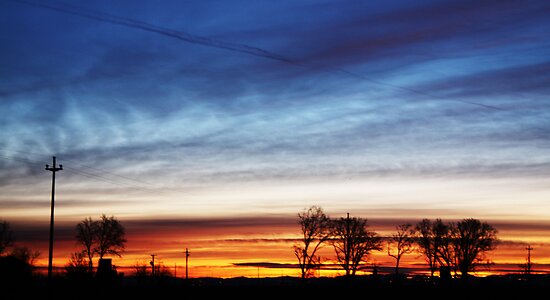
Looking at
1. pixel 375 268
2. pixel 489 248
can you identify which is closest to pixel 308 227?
pixel 375 268

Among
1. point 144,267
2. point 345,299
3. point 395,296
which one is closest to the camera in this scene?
point 345,299

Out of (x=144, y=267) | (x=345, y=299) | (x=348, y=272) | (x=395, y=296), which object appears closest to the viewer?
(x=345, y=299)

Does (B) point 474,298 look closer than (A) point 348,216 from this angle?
Yes

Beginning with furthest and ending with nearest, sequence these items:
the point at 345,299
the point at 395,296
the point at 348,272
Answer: the point at 348,272, the point at 395,296, the point at 345,299

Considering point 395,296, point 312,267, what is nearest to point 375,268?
point 312,267

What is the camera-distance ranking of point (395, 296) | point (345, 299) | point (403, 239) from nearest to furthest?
1. point (345, 299)
2. point (395, 296)
3. point (403, 239)

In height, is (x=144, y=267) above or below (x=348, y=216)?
below

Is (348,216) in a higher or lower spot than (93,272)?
higher

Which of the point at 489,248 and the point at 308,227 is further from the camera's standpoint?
the point at 489,248

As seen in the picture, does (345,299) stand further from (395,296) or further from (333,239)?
(333,239)

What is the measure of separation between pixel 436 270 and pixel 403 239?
9506 millimetres

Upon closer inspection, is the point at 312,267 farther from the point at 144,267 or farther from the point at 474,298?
the point at 144,267

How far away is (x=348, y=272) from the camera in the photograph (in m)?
117

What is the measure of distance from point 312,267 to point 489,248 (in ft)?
137
